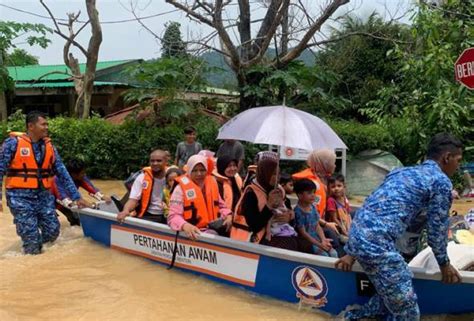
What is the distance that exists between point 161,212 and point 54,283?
130cm

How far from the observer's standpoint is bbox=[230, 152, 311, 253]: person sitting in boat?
4.25 meters

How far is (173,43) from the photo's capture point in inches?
487

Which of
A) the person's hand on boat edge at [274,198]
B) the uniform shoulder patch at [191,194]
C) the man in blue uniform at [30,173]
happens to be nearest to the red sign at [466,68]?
the person's hand on boat edge at [274,198]

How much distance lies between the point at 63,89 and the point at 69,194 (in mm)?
12170

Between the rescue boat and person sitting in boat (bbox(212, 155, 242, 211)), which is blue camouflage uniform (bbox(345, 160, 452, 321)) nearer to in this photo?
the rescue boat

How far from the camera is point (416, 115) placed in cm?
734

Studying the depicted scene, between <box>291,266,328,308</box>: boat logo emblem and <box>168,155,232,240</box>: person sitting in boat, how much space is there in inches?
36.6

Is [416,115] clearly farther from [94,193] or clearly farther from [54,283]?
[54,283]

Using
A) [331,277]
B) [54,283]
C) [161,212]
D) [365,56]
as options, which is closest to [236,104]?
[365,56]

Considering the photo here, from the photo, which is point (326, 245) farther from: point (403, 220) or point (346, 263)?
point (403, 220)

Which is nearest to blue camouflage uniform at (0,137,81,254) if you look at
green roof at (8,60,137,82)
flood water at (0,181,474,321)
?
flood water at (0,181,474,321)

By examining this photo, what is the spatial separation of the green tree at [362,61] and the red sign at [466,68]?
10.6 metres

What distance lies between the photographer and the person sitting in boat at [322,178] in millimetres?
4852

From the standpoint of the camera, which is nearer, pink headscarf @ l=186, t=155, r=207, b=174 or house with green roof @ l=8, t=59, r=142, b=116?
pink headscarf @ l=186, t=155, r=207, b=174
